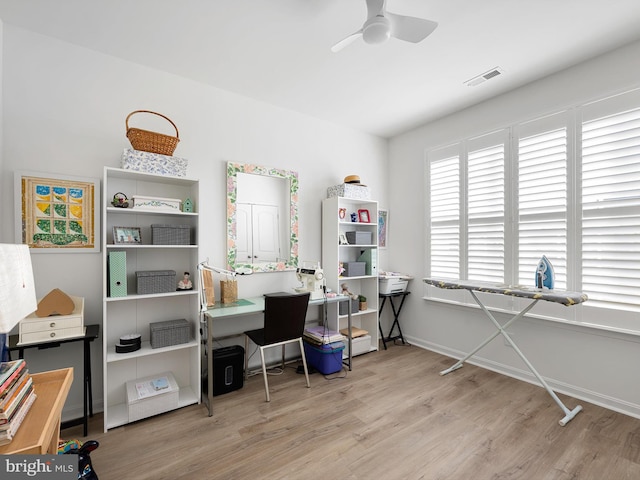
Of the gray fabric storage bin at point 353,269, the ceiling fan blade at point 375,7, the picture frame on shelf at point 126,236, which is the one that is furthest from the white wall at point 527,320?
the picture frame on shelf at point 126,236

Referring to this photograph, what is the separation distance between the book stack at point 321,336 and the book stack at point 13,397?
7.17 feet

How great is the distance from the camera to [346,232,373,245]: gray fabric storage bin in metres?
3.60

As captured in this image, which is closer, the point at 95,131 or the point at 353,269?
the point at 95,131

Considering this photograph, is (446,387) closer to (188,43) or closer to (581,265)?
(581,265)

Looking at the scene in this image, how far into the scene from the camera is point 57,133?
2.22m

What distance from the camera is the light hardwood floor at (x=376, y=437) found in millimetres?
1749

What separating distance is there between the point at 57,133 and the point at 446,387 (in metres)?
3.83

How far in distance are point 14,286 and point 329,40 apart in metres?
2.35

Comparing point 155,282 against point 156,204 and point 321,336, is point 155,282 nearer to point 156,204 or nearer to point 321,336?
point 156,204

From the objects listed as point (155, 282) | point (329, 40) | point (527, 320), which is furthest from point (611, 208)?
point (155, 282)

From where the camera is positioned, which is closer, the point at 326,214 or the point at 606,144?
the point at 606,144

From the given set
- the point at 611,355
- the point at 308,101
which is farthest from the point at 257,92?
the point at 611,355

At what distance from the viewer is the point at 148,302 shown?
2.53 m

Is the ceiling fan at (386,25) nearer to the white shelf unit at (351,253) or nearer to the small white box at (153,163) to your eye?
the small white box at (153,163)
